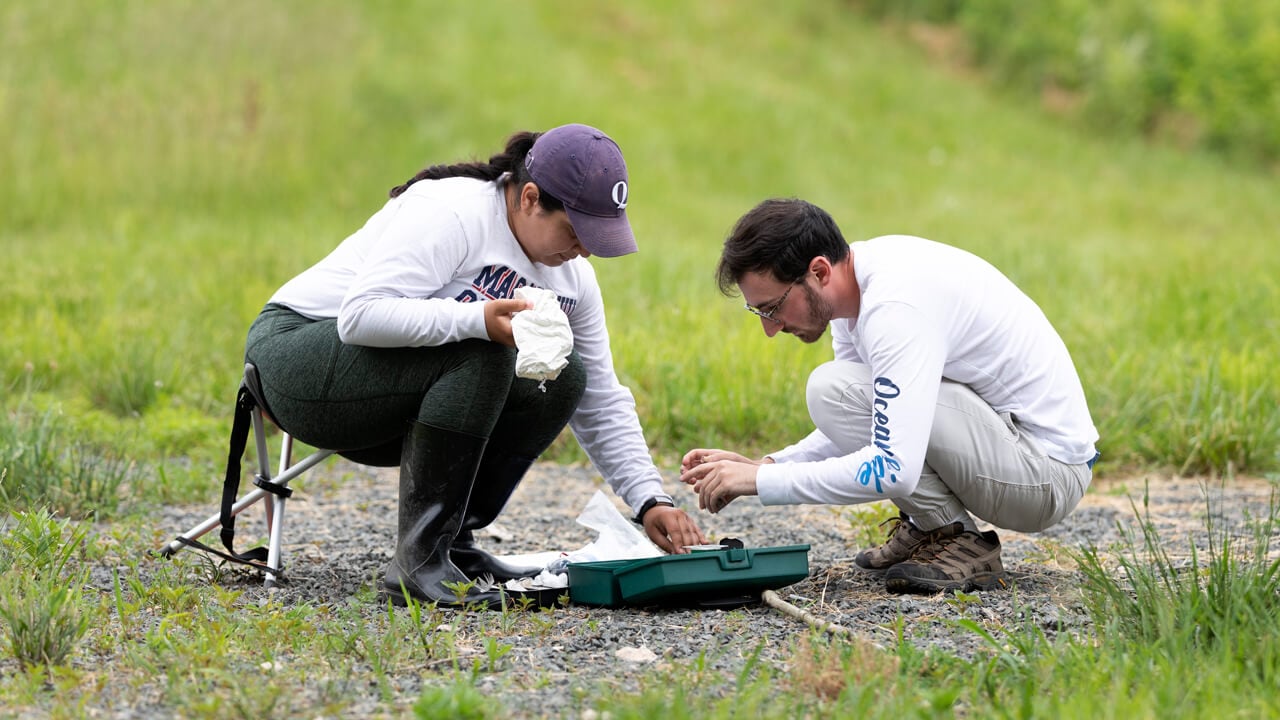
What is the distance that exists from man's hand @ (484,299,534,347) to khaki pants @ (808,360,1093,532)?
90cm

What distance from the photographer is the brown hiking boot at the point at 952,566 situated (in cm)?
→ 351

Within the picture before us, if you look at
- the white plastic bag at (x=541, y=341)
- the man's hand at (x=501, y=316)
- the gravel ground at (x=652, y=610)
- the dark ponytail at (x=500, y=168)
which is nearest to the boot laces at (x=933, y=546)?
the gravel ground at (x=652, y=610)

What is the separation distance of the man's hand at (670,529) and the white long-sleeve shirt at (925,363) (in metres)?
0.37

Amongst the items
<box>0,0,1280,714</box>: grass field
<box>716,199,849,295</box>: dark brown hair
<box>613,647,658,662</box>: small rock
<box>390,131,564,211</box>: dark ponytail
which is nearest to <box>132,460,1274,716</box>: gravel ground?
<box>613,647,658,662</box>: small rock

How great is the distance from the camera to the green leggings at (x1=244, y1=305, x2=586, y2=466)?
10.9 ft

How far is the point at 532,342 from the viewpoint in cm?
313

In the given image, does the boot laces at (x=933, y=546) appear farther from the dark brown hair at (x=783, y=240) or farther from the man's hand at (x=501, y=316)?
the man's hand at (x=501, y=316)

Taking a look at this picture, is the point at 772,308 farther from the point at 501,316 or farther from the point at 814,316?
the point at 501,316

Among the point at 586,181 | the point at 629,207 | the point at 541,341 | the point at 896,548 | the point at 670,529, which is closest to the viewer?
the point at 541,341

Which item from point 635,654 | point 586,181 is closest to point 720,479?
point 635,654

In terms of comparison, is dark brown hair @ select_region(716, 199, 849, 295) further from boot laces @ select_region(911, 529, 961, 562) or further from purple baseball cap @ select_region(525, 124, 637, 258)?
boot laces @ select_region(911, 529, 961, 562)

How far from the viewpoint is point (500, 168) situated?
11.7 feet

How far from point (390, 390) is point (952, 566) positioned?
1642 mm

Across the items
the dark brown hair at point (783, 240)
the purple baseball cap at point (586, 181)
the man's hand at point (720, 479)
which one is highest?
the purple baseball cap at point (586, 181)
